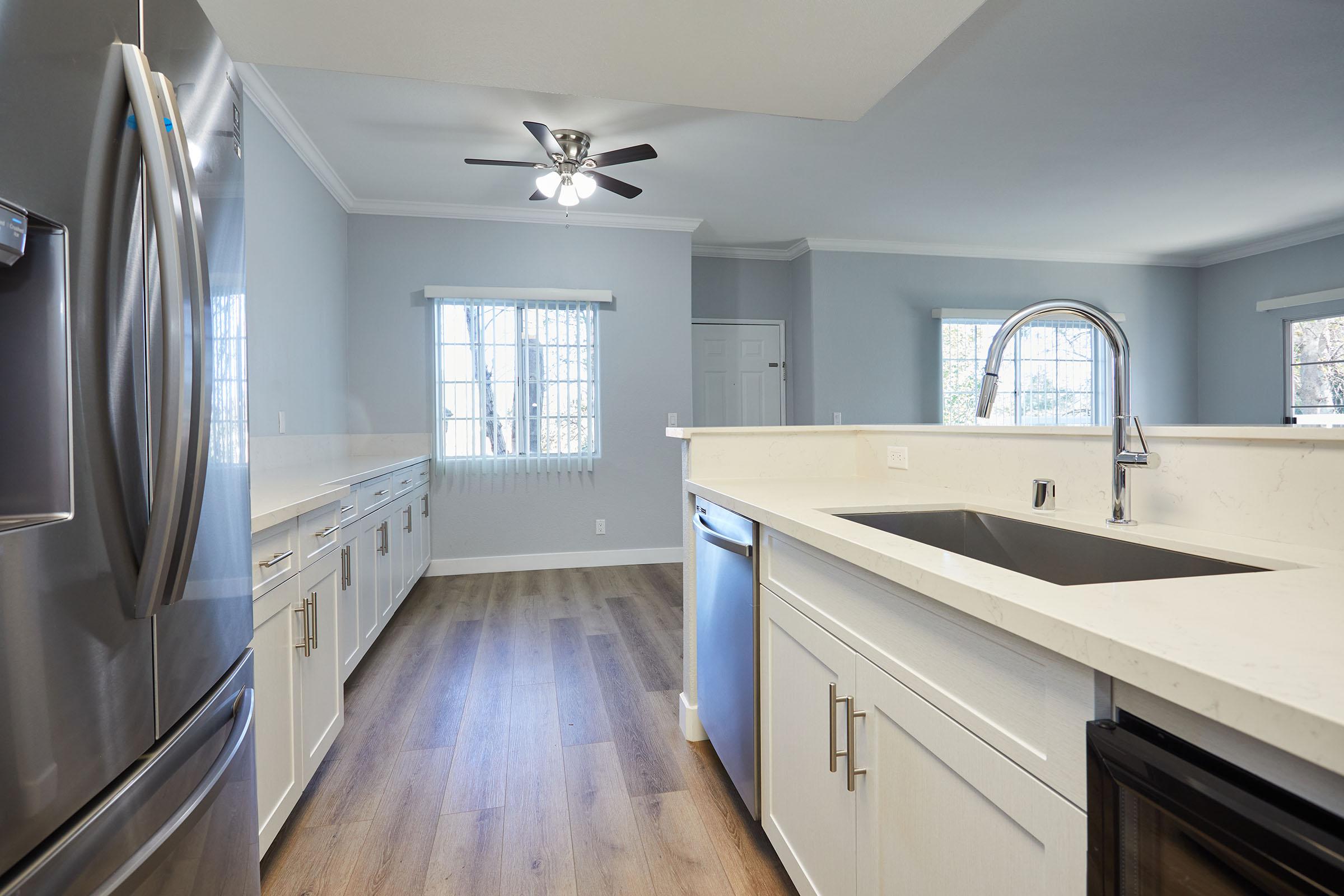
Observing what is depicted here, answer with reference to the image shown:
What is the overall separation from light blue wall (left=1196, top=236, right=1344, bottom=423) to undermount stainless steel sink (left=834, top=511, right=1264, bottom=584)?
6173 millimetres

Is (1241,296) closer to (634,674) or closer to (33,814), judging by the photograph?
(634,674)

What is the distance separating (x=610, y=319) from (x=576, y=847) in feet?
11.8

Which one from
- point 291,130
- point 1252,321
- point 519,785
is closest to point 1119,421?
point 519,785

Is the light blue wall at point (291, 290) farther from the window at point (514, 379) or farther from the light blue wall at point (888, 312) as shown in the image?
the light blue wall at point (888, 312)

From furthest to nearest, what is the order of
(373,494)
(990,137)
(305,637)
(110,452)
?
(990,137) → (373,494) → (305,637) → (110,452)

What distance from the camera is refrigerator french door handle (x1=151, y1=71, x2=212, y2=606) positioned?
76 cm

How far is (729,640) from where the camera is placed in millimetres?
1732

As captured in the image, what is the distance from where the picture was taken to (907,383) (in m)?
5.57

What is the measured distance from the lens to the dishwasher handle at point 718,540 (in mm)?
1566

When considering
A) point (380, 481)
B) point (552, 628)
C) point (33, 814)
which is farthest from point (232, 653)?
point (552, 628)

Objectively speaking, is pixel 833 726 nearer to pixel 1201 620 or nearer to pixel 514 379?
pixel 1201 620

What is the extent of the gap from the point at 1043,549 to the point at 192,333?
1.45 meters

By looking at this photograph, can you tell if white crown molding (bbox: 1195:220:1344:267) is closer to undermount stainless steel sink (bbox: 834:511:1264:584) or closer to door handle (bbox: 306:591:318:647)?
undermount stainless steel sink (bbox: 834:511:1264:584)

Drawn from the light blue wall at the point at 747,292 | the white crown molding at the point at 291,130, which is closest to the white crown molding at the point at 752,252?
the light blue wall at the point at 747,292
